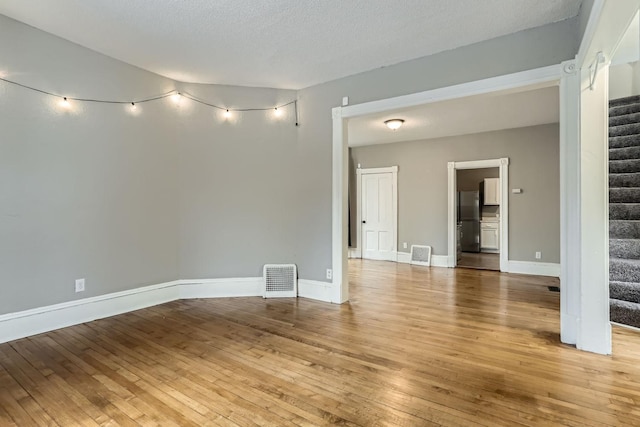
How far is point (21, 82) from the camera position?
2.84 m

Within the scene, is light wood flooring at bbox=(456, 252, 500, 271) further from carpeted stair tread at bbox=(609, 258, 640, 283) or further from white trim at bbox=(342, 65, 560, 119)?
white trim at bbox=(342, 65, 560, 119)

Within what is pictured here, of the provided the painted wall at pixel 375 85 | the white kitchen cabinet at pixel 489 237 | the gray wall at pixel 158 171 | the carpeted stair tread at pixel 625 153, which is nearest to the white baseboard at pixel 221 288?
the gray wall at pixel 158 171

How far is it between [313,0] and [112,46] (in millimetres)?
2178

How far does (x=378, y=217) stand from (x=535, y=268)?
10.3ft

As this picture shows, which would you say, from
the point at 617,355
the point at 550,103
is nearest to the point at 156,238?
the point at 617,355

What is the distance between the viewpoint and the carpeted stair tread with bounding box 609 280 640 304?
277cm

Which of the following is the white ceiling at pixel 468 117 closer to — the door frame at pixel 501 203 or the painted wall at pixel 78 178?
the door frame at pixel 501 203

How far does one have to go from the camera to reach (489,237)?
878 centimetres

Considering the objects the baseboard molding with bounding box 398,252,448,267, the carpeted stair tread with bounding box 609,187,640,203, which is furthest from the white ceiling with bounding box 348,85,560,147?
the baseboard molding with bounding box 398,252,448,267

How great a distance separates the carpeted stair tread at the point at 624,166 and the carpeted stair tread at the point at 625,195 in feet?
1.06

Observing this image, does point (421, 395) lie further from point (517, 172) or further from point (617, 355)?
point (517, 172)

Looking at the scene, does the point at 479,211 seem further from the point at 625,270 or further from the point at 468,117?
the point at 625,270

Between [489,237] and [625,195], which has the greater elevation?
[625,195]

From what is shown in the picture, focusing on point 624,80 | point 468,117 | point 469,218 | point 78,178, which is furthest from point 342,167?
point 469,218
